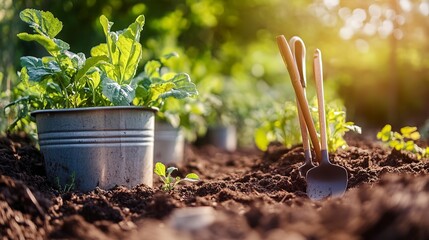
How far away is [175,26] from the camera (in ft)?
27.2

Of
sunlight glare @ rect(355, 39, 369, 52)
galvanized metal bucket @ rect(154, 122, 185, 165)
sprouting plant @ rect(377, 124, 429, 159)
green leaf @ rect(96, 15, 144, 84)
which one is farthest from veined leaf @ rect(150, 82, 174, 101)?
sunlight glare @ rect(355, 39, 369, 52)

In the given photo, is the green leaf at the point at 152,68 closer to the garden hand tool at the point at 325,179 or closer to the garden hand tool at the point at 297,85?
the garden hand tool at the point at 297,85

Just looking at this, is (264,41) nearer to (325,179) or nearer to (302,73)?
(302,73)

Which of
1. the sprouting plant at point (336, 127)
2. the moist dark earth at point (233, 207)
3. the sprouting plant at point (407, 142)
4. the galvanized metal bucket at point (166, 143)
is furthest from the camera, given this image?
the galvanized metal bucket at point (166, 143)

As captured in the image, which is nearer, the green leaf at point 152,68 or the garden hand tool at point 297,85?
the garden hand tool at point 297,85

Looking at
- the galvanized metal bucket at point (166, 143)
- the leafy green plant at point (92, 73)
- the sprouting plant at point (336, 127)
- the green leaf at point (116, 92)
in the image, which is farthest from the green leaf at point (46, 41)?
the galvanized metal bucket at point (166, 143)

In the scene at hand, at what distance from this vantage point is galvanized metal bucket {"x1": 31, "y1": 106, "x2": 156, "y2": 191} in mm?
3090

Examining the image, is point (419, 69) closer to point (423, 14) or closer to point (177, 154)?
point (423, 14)

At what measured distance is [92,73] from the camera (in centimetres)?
321

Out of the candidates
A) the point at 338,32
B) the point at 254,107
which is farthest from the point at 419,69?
the point at 254,107

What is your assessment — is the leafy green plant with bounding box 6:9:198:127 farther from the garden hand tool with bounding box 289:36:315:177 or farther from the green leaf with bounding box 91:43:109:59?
the garden hand tool with bounding box 289:36:315:177

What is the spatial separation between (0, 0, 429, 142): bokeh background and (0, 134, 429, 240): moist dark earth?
1877 millimetres

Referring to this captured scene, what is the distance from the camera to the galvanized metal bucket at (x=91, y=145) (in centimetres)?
309

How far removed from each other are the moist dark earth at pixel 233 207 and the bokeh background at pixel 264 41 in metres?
1.88
